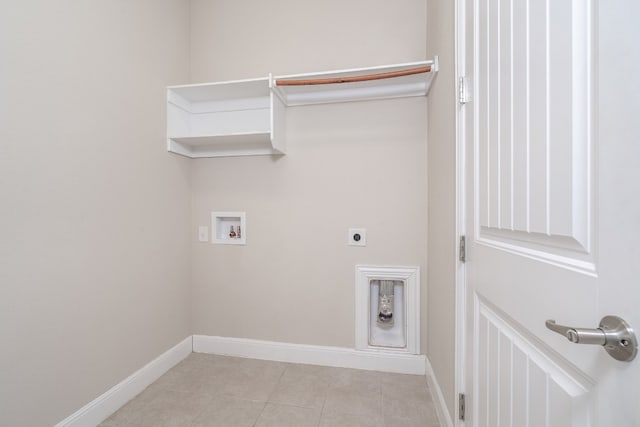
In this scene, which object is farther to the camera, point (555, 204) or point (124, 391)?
point (124, 391)

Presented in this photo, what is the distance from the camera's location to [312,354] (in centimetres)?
196

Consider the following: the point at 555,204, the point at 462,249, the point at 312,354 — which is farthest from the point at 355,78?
the point at 312,354

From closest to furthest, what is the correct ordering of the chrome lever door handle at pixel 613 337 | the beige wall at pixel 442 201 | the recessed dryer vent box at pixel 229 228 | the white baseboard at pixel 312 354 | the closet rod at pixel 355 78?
1. the chrome lever door handle at pixel 613 337
2. the beige wall at pixel 442 201
3. the closet rod at pixel 355 78
4. the white baseboard at pixel 312 354
5. the recessed dryer vent box at pixel 229 228

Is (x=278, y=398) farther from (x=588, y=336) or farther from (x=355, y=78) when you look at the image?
(x=355, y=78)

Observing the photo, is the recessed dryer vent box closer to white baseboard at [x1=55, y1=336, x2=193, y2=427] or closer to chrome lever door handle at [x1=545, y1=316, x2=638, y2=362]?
white baseboard at [x1=55, y1=336, x2=193, y2=427]

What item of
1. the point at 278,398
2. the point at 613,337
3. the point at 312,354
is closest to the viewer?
the point at 613,337

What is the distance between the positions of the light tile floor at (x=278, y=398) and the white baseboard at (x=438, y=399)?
0.15 ft

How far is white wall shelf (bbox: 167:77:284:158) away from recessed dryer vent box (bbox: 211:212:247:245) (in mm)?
503

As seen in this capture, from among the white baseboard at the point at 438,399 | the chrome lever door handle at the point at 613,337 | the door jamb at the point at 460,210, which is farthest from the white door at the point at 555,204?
the white baseboard at the point at 438,399

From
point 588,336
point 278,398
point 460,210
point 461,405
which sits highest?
point 460,210

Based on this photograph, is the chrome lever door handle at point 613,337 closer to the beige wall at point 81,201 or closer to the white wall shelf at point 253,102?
the white wall shelf at point 253,102

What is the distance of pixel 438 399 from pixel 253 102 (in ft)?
7.75

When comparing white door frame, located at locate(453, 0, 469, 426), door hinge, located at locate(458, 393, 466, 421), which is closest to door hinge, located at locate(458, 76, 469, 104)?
white door frame, located at locate(453, 0, 469, 426)

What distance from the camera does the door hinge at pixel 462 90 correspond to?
1.09 meters
